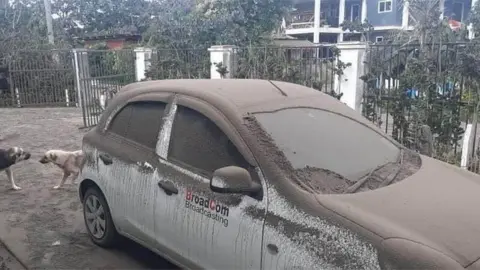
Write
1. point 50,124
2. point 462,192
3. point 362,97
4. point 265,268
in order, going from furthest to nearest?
1. point 50,124
2. point 362,97
3. point 462,192
4. point 265,268

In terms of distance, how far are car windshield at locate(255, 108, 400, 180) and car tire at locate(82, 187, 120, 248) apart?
6.24 ft

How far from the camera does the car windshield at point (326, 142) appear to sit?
9.16ft

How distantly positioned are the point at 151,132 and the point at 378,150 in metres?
1.76

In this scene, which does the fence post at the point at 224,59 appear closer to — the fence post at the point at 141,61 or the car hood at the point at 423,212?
the fence post at the point at 141,61

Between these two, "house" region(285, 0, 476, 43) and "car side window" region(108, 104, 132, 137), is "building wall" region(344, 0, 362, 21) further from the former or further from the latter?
"car side window" region(108, 104, 132, 137)

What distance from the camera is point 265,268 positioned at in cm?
250

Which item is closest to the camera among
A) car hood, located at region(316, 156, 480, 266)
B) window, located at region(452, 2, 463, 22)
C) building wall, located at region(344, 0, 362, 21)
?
car hood, located at region(316, 156, 480, 266)

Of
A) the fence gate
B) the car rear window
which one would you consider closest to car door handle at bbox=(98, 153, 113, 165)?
the car rear window

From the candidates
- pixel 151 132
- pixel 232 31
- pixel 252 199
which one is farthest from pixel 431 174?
pixel 232 31

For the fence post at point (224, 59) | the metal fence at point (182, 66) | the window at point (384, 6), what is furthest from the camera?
the window at point (384, 6)

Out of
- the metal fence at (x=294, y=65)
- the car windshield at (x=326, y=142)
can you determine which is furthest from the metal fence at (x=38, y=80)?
the car windshield at (x=326, y=142)

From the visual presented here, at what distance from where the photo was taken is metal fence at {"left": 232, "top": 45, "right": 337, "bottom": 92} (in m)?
7.93

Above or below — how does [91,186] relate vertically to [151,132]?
below

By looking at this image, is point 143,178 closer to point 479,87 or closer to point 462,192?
point 462,192
